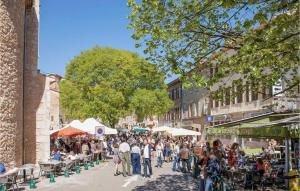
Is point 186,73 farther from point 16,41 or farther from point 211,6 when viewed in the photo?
point 16,41

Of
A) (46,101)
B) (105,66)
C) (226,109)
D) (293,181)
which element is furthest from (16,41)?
(105,66)

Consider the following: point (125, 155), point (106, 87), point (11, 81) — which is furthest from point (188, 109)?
point (11, 81)

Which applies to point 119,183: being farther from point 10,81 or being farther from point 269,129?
point 269,129

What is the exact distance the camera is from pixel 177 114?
71812 mm

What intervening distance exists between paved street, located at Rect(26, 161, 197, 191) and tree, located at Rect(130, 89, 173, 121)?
96.5 feet

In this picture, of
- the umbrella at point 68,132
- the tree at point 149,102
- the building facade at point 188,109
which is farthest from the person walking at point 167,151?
the tree at point 149,102

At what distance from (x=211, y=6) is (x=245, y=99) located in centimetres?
2908

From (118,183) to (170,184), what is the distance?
2057mm

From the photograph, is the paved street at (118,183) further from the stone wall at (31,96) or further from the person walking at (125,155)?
the stone wall at (31,96)

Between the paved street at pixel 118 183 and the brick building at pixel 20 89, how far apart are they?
2423mm

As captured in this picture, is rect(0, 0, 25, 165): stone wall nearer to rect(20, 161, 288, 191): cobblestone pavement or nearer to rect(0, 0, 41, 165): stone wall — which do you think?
rect(0, 0, 41, 165): stone wall

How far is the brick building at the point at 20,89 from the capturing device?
19.0 m

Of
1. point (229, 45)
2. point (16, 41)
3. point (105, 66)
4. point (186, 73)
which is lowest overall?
point (186, 73)

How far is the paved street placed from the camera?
16.5 m
